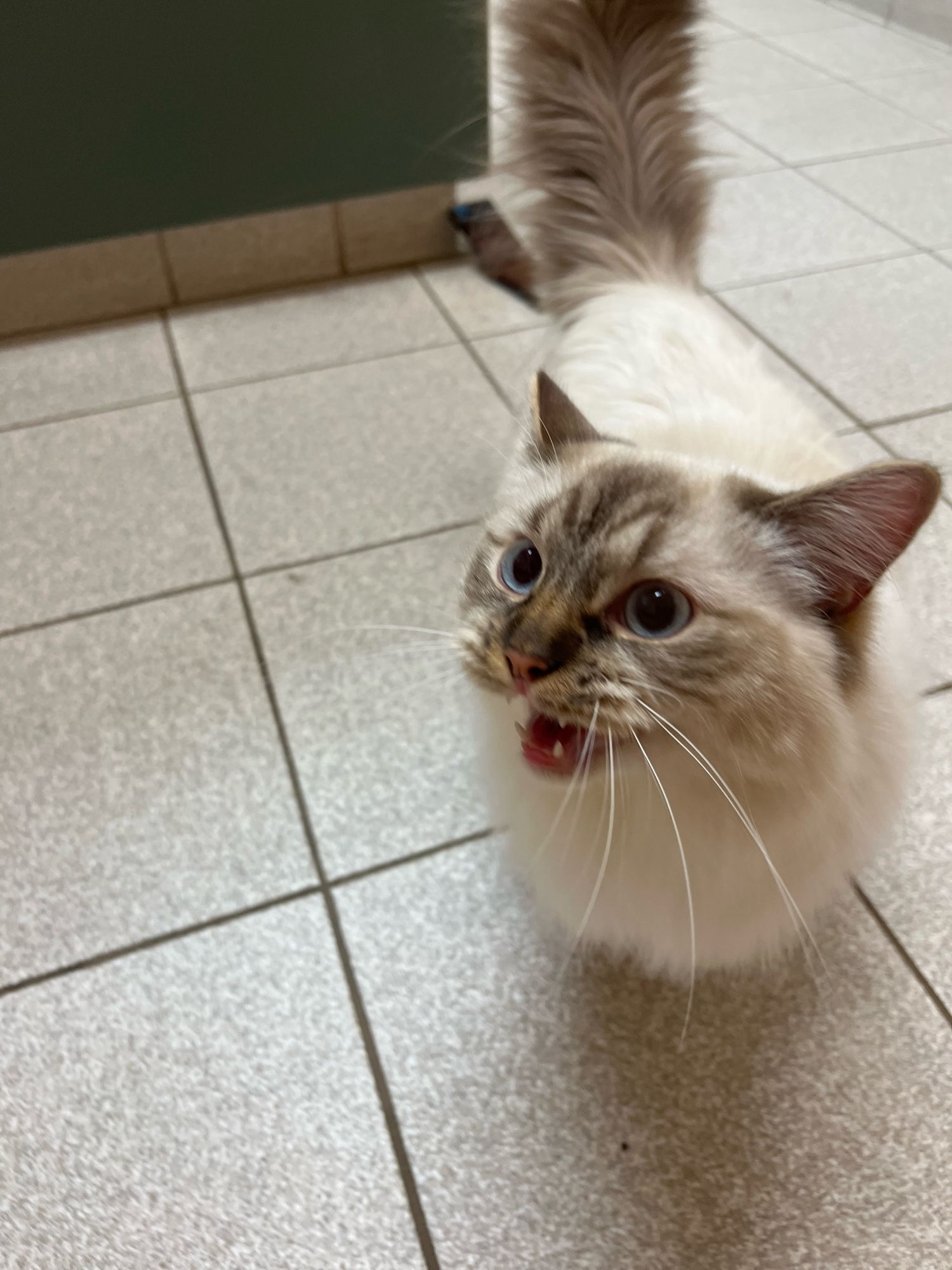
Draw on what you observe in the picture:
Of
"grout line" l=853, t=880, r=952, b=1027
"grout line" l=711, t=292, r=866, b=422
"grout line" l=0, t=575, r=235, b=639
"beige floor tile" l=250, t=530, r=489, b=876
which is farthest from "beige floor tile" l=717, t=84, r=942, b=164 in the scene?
"grout line" l=853, t=880, r=952, b=1027

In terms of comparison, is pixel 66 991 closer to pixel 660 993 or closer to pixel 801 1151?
pixel 660 993

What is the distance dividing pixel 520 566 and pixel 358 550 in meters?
0.88

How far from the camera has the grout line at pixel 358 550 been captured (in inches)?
59.7

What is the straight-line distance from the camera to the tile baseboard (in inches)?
78.7

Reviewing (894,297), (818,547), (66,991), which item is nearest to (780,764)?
(818,547)

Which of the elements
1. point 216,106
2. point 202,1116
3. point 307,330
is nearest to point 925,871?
point 202,1116

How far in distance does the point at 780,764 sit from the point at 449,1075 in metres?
0.59

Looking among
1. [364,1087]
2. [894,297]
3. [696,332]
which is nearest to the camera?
[364,1087]

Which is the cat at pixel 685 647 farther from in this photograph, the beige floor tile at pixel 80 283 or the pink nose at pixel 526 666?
the beige floor tile at pixel 80 283

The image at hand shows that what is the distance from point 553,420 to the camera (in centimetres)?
78

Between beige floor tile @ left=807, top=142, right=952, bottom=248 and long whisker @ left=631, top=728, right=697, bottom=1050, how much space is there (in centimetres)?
206

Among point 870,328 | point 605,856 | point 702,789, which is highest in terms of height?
point 702,789

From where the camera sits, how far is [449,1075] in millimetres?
977

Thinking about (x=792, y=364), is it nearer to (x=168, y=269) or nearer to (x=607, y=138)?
(x=607, y=138)
